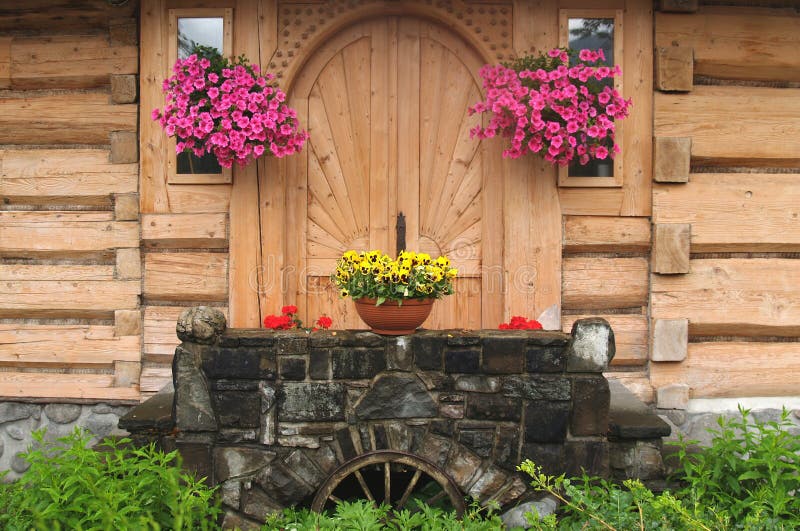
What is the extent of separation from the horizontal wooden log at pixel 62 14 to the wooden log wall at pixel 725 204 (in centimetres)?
355

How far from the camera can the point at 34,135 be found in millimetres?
4711

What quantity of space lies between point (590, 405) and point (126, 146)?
130 inches

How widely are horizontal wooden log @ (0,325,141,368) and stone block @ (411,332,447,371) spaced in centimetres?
210

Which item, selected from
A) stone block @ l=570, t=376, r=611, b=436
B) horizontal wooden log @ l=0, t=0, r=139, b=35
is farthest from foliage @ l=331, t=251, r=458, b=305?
horizontal wooden log @ l=0, t=0, r=139, b=35

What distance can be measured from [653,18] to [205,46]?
2.84m

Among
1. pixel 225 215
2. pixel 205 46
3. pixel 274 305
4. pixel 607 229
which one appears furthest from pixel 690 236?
pixel 205 46

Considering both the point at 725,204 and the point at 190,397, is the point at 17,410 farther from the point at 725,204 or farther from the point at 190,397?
the point at 725,204

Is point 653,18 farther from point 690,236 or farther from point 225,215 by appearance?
point 225,215

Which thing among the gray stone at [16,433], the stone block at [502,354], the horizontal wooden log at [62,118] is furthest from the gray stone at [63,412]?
the stone block at [502,354]

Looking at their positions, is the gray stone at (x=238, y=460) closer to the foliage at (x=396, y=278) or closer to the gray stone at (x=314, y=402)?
the gray stone at (x=314, y=402)

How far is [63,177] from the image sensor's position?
4.67 m

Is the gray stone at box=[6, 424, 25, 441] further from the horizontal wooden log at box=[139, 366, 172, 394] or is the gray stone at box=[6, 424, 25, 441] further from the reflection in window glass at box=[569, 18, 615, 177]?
the reflection in window glass at box=[569, 18, 615, 177]

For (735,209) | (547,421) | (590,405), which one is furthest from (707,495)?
(735,209)

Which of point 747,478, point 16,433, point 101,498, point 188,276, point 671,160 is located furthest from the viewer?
point 16,433
